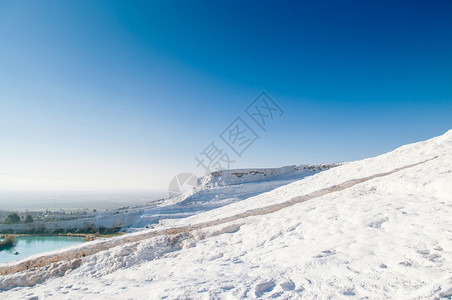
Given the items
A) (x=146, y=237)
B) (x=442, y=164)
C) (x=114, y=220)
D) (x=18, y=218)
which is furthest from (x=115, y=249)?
(x=18, y=218)

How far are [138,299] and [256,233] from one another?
3296 millimetres

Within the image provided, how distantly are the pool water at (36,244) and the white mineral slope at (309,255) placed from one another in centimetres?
628

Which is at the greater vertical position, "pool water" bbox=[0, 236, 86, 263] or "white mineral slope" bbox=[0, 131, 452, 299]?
"white mineral slope" bbox=[0, 131, 452, 299]

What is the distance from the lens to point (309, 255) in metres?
4.04

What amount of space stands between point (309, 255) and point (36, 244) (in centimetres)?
1397

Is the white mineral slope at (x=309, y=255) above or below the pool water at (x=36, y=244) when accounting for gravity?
above

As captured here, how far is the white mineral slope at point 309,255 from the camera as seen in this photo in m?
3.03

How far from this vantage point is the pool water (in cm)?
995

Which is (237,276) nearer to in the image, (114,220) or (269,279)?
(269,279)

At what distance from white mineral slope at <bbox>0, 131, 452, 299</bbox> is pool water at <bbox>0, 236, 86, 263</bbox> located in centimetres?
628

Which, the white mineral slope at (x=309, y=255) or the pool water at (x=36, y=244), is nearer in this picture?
the white mineral slope at (x=309, y=255)

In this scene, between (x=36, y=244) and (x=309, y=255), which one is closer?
(x=309, y=255)

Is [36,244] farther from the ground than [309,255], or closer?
closer

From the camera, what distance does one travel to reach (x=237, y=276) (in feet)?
12.4
